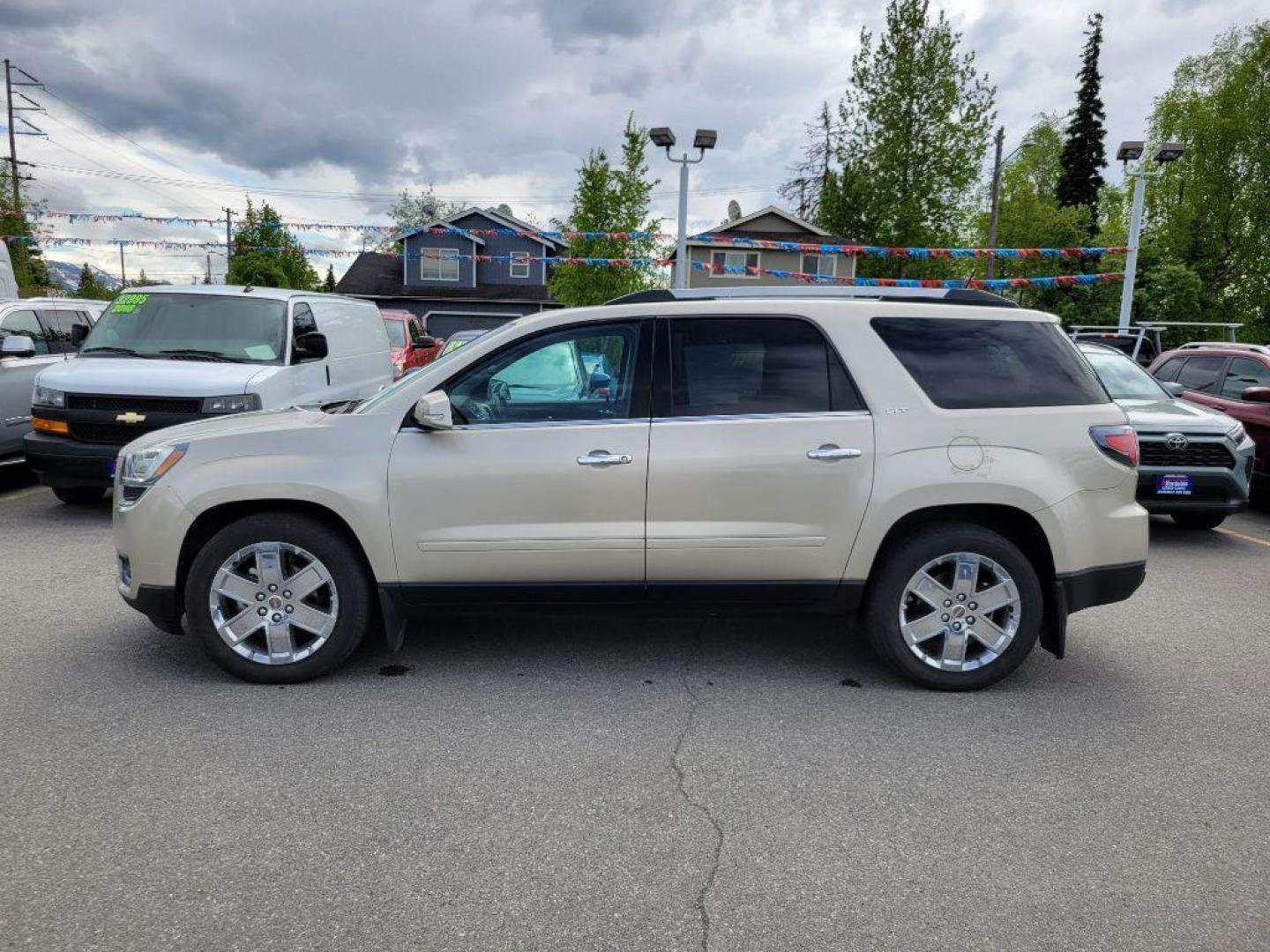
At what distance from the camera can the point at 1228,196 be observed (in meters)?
39.1

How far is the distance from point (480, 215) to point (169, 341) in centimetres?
3803

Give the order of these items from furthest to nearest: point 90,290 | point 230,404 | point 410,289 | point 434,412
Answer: point 90,290, point 410,289, point 230,404, point 434,412

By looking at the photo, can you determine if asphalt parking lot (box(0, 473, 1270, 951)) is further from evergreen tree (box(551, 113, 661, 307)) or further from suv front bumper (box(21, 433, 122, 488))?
evergreen tree (box(551, 113, 661, 307))

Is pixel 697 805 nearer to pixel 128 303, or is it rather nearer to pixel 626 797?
pixel 626 797

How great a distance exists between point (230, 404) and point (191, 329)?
146 centimetres

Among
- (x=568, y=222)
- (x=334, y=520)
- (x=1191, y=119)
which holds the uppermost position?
(x=1191, y=119)

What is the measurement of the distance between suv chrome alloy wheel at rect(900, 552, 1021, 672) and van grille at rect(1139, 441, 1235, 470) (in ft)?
14.9

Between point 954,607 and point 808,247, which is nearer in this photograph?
point 954,607

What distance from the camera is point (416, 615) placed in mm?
→ 4332

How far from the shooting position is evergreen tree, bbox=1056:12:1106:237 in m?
52.9

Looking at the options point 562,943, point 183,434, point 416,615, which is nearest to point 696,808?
point 562,943

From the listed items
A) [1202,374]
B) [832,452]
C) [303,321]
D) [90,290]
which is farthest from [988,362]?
[90,290]

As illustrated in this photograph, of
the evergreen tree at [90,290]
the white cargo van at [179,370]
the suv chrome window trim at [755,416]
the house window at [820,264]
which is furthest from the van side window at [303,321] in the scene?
the evergreen tree at [90,290]

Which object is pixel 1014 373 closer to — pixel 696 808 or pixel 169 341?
pixel 696 808
